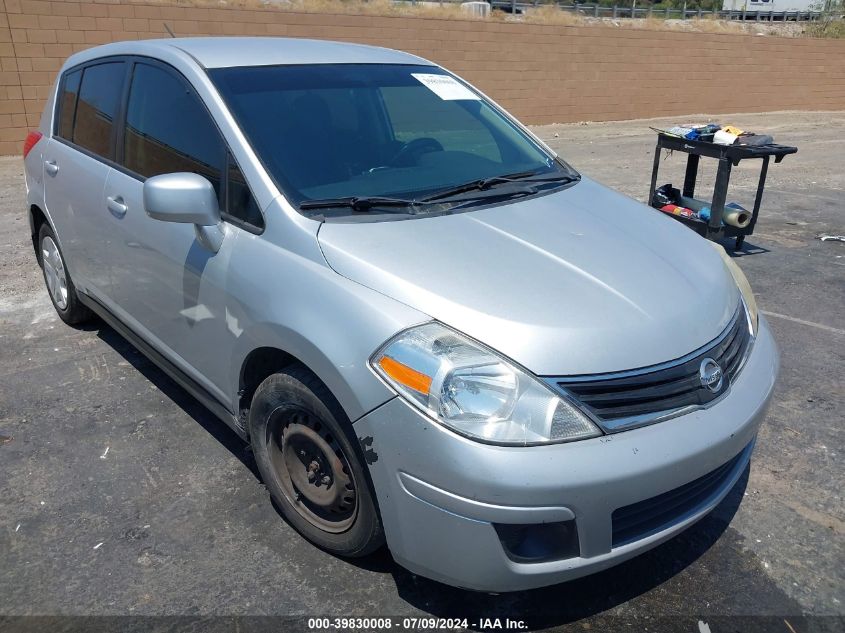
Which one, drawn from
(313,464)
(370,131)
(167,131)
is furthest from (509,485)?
(167,131)

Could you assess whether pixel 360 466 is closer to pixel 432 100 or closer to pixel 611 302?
pixel 611 302

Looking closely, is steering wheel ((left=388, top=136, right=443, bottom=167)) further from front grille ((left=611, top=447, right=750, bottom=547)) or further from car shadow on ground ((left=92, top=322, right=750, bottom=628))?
front grille ((left=611, top=447, right=750, bottom=547))

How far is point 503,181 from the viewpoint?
3227 mm

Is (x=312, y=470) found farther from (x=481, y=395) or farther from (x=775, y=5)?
(x=775, y=5)

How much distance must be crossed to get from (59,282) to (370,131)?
2.72m

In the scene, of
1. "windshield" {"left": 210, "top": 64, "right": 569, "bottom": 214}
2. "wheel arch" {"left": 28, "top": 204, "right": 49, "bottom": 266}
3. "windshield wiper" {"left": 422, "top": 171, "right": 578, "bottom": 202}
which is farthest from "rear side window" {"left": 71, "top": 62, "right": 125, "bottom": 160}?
"windshield wiper" {"left": 422, "top": 171, "right": 578, "bottom": 202}

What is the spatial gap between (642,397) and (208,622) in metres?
1.62

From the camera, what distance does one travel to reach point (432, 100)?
145 inches

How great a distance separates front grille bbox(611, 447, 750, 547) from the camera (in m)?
2.21

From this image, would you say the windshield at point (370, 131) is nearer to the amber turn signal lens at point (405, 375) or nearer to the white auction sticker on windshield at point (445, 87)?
the white auction sticker on windshield at point (445, 87)

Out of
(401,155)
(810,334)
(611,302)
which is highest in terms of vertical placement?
(401,155)

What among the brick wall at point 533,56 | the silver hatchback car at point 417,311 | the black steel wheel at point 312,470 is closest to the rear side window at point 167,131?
the silver hatchback car at point 417,311

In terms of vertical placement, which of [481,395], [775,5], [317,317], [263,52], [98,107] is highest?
[263,52]

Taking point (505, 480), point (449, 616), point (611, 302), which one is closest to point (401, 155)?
point (611, 302)
